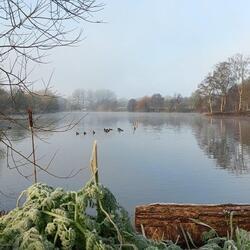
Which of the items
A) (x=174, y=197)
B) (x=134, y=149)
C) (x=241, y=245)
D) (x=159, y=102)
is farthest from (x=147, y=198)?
(x=159, y=102)

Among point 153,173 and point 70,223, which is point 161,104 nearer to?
point 153,173

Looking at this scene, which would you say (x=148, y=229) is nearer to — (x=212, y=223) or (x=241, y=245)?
(x=212, y=223)

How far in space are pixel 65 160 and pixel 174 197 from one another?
26.2 feet

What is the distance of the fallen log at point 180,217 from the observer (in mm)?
3871

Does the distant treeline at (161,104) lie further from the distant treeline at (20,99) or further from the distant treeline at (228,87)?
the distant treeline at (20,99)


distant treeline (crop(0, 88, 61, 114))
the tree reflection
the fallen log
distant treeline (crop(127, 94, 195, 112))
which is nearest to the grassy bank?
the fallen log

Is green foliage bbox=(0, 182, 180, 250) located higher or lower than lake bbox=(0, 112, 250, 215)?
higher

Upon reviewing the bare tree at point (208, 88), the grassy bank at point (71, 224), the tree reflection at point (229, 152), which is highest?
the bare tree at point (208, 88)

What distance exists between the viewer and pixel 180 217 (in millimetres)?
3986

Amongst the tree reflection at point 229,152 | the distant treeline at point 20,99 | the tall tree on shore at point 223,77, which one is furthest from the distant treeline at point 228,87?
the distant treeline at point 20,99

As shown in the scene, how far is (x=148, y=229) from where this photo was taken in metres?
4.16

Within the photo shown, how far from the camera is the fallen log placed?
3.87m

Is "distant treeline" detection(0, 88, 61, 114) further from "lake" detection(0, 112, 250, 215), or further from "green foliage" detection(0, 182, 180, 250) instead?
"green foliage" detection(0, 182, 180, 250)

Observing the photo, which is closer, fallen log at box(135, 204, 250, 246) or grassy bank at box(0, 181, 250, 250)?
grassy bank at box(0, 181, 250, 250)
